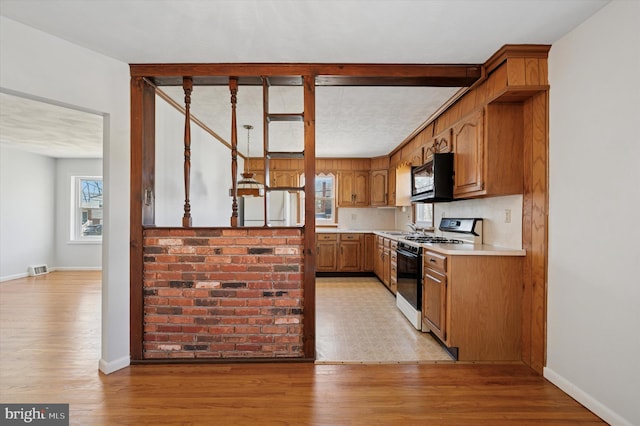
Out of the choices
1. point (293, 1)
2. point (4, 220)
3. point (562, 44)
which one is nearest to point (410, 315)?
point (562, 44)

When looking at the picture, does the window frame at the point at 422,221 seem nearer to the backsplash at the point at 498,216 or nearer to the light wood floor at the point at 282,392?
the backsplash at the point at 498,216

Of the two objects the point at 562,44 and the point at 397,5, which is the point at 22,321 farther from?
the point at 562,44

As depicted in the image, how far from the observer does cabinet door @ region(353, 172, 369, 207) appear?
6.55 meters

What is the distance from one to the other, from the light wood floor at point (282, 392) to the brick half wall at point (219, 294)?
17cm

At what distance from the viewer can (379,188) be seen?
21.1 feet

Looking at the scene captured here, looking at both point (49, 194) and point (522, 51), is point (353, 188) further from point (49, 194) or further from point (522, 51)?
point (49, 194)

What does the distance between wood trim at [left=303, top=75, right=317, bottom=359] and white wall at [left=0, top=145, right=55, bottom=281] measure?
6322 millimetres

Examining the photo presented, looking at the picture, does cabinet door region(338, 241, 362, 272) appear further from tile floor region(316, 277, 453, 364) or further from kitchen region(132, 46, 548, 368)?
kitchen region(132, 46, 548, 368)

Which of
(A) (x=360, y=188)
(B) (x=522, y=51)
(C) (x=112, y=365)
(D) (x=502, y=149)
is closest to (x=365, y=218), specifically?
(A) (x=360, y=188)

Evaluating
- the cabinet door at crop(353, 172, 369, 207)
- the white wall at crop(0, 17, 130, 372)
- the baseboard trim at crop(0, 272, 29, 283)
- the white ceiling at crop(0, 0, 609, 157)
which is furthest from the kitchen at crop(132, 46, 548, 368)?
the baseboard trim at crop(0, 272, 29, 283)

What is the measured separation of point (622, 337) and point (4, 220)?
27.5ft

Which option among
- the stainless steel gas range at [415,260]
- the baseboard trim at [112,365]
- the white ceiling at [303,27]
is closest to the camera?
the white ceiling at [303,27]

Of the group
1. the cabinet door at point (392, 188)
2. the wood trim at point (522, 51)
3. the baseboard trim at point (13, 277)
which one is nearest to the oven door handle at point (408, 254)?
the wood trim at point (522, 51)

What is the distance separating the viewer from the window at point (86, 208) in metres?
6.77
